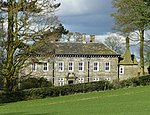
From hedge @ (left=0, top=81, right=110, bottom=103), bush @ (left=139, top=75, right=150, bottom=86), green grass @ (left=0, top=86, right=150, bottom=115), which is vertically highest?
bush @ (left=139, top=75, right=150, bottom=86)

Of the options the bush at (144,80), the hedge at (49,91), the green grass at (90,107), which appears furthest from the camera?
the bush at (144,80)

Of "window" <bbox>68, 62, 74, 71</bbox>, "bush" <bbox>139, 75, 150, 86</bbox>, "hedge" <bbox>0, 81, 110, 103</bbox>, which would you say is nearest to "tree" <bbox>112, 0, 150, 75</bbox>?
"bush" <bbox>139, 75, 150, 86</bbox>

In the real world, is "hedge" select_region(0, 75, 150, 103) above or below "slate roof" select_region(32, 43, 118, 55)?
below

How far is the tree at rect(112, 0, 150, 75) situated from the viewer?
47406 millimetres

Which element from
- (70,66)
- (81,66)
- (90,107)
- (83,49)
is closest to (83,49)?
(83,49)

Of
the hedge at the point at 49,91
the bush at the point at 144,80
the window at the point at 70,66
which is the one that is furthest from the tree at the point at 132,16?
the window at the point at 70,66

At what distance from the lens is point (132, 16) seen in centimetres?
5431

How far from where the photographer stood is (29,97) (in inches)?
1694

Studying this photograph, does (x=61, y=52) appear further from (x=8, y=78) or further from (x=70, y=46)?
(x=8, y=78)

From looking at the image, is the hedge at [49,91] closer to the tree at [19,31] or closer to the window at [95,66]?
the tree at [19,31]

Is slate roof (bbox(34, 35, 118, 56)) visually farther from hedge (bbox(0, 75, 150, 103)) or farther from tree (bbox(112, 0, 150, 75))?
hedge (bbox(0, 75, 150, 103))

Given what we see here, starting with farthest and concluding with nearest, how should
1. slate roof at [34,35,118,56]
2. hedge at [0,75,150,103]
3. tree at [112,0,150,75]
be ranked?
1. slate roof at [34,35,118,56]
2. tree at [112,0,150,75]
3. hedge at [0,75,150,103]

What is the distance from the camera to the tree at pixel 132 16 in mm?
47406

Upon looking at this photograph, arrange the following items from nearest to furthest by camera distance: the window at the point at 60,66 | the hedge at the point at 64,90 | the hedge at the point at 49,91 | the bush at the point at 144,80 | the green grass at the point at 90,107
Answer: the green grass at the point at 90,107
the hedge at the point at 49,91
the hedge at the point at 64,90
the bush at the point at 144,80
the window at the point at 60,66
